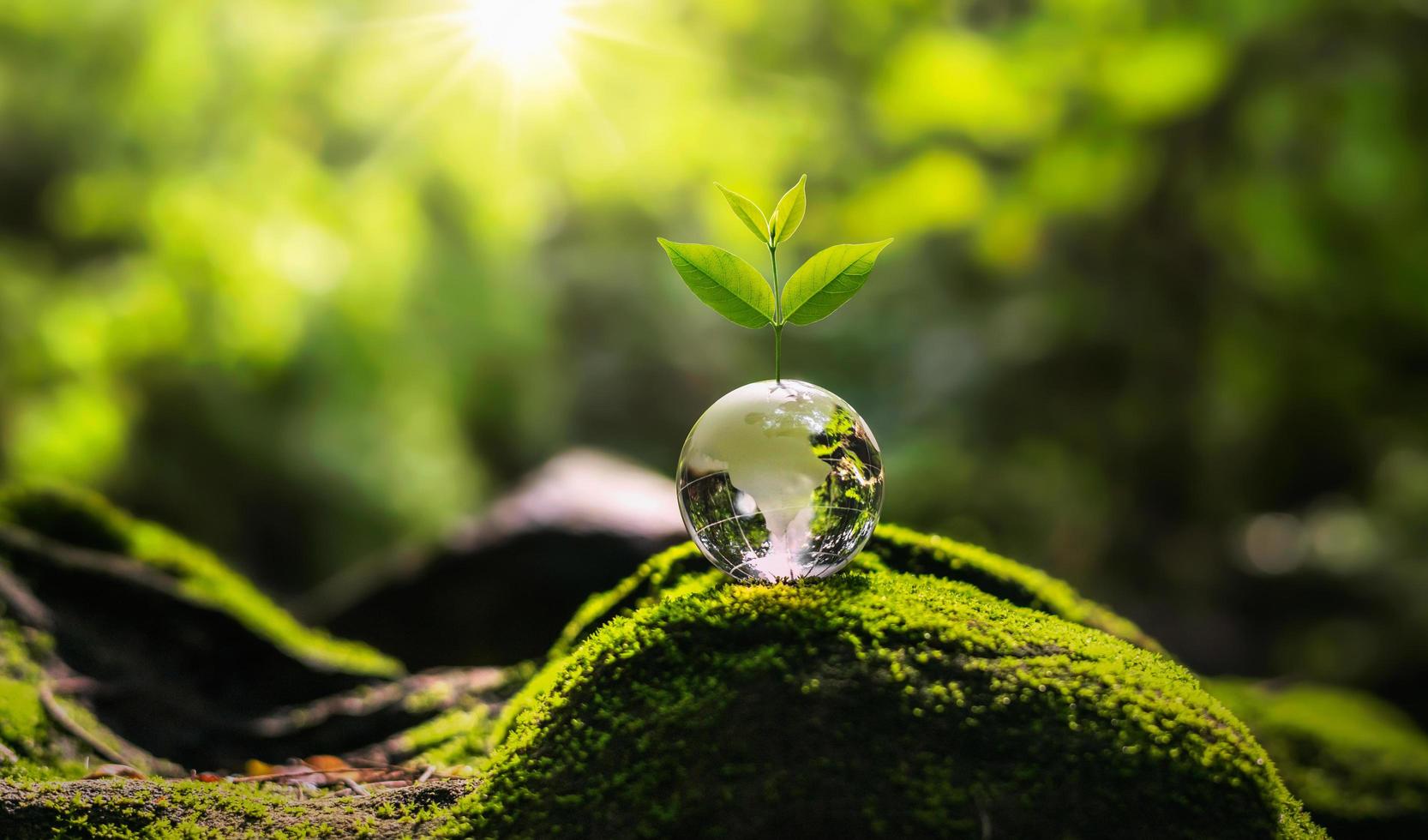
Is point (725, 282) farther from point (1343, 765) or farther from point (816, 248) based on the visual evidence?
point (816, 248)

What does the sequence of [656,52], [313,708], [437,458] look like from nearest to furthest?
[313,708], [656,52], [437,458]

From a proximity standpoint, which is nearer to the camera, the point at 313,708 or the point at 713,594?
the point at 713,594

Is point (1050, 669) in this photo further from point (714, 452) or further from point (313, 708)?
point (313, 708)

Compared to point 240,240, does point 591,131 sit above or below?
above

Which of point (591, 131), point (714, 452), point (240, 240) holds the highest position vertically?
point (591, 131)

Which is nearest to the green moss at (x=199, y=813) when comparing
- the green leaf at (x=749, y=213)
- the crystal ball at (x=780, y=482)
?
the crystal ball at (x=780, y=482)

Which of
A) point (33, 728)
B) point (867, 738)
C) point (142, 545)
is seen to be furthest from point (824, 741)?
point (142, 545)

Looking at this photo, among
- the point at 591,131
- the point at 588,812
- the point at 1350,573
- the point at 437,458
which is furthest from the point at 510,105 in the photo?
the point at 1350,573

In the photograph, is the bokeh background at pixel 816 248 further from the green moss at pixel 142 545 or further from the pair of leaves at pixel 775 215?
the pair of leaves at pixel 775 215
